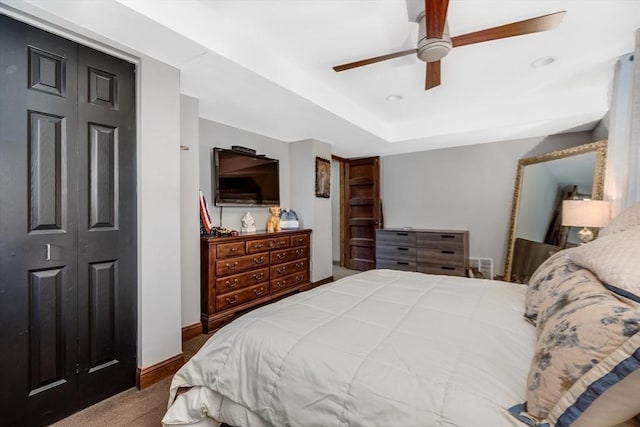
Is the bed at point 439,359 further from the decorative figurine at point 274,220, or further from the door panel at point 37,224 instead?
the decorative figurine at point 274,220

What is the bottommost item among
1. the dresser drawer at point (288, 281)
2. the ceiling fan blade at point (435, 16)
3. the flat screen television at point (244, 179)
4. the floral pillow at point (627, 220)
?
the dresser drawer at point (288, 281)

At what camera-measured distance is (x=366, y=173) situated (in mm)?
5355

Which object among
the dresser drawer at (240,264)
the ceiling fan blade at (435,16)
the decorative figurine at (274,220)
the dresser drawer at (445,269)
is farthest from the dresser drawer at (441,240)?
the ceiling fan blade at (435,16)

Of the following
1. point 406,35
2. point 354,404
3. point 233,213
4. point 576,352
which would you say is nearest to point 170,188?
point 233,213

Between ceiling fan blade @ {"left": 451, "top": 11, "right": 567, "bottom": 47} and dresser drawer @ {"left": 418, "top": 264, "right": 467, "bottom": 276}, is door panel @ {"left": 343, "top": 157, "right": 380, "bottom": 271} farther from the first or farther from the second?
ceiling fan blade @ {"left": 451, "top": 11, "right": 567, "bottom": 47}

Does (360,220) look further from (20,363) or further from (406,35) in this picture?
(20,363)

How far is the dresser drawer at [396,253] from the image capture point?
14.4 feet

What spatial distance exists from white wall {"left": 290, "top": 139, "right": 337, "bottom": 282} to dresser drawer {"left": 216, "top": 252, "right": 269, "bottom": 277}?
989 mm

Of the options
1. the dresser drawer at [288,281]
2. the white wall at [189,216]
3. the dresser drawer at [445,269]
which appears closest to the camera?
the white wall at [189,216]

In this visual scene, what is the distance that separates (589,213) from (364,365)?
244 cm

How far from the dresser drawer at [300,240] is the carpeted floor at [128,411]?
6.88ft

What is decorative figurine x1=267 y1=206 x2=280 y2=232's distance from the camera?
3.85 meters

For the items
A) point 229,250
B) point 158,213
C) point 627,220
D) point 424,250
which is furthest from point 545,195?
point 158,213

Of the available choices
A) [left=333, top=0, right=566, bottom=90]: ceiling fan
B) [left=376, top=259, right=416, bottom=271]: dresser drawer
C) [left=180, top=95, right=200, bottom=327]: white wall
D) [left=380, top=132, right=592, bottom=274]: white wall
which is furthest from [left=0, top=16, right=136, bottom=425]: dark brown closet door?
[left=380, top=132, right=592, bottom=274]: white wall
